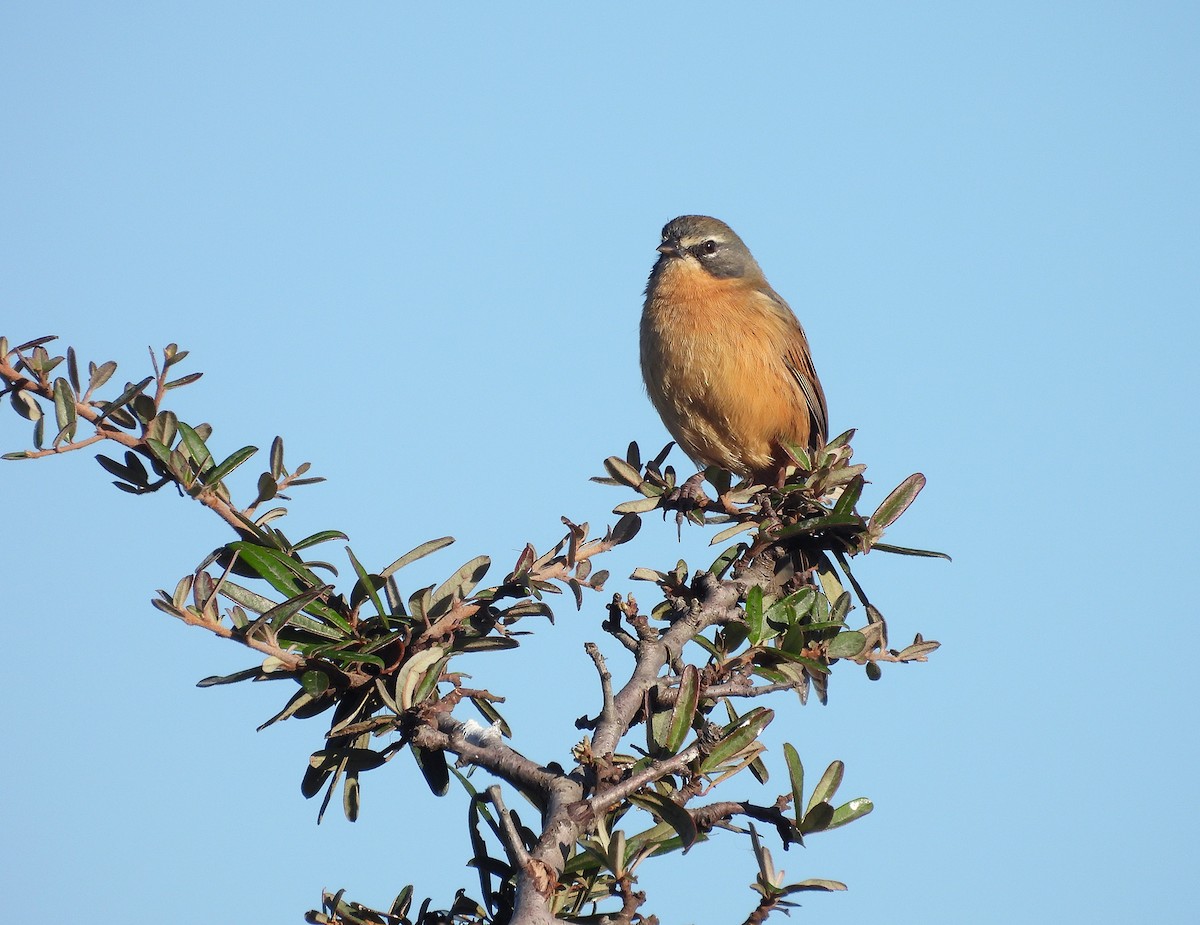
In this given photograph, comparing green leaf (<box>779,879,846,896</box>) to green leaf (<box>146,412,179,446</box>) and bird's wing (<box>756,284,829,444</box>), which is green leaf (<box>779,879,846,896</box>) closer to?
green leaf (<box>146,412,179,446</box>)

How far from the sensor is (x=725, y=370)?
22.8 feet

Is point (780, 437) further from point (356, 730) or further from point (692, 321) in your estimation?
point (356, 730)

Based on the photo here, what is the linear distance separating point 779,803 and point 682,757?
38cm

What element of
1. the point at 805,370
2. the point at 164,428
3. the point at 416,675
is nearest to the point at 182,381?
the point at 164,428

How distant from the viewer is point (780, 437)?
704cm

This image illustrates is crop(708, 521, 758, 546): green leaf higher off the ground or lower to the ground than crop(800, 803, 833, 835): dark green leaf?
higher

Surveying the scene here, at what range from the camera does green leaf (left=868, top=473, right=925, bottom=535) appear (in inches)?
165

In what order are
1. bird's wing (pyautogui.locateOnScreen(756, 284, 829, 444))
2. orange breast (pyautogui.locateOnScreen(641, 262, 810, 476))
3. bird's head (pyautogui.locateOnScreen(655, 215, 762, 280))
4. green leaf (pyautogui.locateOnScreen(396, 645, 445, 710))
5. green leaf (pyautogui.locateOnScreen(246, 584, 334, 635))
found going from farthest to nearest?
bird's head (pyautogui.locateOnScreen(655, 215, 762, 280)) < bird's wing (pyautogui.locateOnScreen(756, 284, 829, 444)) < orange breast (pyautogui.locateOnScreen(641, 262, 810, 476)) < green leaf (pyautogui.locateOnScreen(396, 645, 445, 710)) < green leaf (pyautogui.locateOnScreen(246, 584, 334, 635))

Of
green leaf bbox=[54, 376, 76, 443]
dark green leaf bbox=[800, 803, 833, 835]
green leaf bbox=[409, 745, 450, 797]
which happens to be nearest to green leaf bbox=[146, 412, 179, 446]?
green leaf bbox=[54, 376, 76, 443]

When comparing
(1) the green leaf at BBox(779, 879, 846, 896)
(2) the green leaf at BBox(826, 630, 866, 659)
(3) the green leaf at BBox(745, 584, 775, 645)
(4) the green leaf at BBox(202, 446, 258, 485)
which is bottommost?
(1) the green leaf at BBox(779, 879, 846, 896)

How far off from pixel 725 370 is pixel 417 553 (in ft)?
12.3

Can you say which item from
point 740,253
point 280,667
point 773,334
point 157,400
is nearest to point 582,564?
point 280,667

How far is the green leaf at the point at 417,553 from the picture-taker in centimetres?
345

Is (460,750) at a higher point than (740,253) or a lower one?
lower
